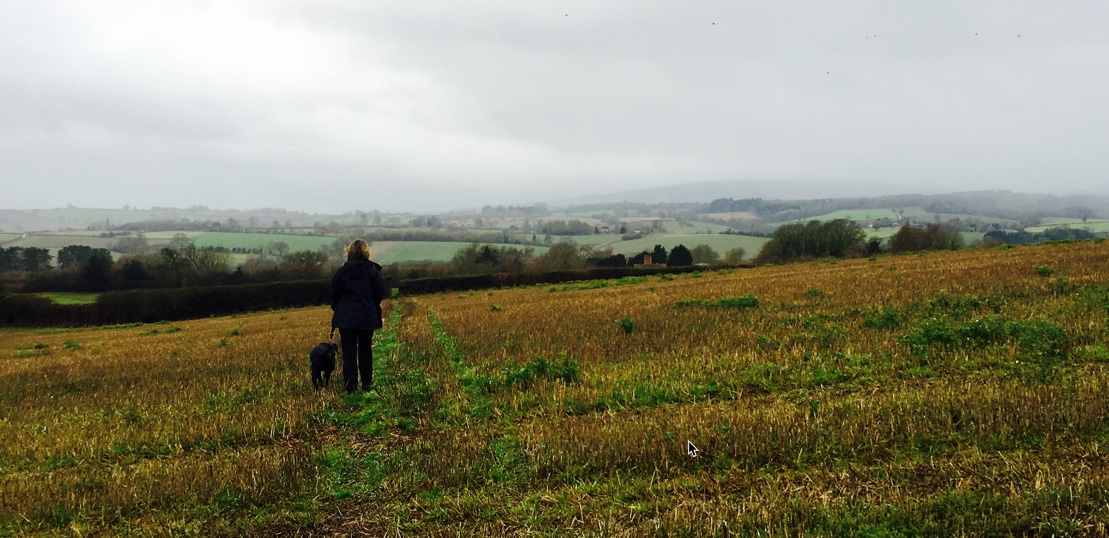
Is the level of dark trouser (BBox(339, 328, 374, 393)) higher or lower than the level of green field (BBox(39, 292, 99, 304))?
higher

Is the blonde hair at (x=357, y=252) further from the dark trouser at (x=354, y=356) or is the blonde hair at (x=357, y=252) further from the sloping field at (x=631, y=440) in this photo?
the sloping field at (x=631, y=440)

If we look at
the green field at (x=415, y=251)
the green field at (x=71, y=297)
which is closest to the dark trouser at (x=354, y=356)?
the green field at (x=71, y=297)

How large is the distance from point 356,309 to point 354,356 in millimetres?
756

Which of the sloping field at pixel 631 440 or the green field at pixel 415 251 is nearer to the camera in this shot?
the sloping field at pixel 631 440

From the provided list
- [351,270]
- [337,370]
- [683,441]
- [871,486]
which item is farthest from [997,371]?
[337,370]

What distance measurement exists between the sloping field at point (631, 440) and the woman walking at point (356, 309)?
51 centimetres

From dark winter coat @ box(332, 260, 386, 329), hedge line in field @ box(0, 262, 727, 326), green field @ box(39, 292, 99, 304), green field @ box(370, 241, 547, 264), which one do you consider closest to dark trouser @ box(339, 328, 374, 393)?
dark winter coat @ box(332, 260, 386, 329)

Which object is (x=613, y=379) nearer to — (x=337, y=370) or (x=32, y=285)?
(x=337, y=370)

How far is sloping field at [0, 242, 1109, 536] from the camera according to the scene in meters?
4.12

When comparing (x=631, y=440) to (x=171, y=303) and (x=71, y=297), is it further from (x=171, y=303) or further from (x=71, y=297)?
(x=71, y=297)

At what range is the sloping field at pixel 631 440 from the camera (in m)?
4.12

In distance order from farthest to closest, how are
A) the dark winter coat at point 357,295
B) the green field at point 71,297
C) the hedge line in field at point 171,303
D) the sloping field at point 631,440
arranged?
1. the green field at point 71,297
2. the hedge line in field at point 171,303
3. the dark winter coat at point 357,295
4. the sloping field at point 631,440

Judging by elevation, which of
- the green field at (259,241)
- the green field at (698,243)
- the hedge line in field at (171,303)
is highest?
the green field at (259,241)

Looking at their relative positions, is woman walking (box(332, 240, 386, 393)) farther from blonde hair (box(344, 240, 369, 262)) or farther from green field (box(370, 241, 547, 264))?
green field (box(370, 241, 547, 264))
